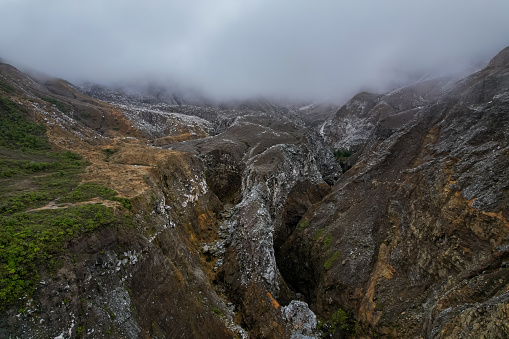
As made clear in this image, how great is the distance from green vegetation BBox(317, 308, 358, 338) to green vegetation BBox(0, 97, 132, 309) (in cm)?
1801

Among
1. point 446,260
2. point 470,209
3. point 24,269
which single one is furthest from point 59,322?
point 470,209

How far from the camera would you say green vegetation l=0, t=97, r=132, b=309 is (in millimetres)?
11039

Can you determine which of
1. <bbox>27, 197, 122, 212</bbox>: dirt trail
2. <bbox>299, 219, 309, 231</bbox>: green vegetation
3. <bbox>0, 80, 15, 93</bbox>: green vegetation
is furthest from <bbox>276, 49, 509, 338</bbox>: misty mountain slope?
<bbox>0, 80, 15, 93</bbox>: green vegetation

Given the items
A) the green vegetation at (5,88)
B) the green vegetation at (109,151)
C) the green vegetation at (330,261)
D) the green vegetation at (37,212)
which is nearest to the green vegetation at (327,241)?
the green vegetation at (330,261)

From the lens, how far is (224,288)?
895 inches

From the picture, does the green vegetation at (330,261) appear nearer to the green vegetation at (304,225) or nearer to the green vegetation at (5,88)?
the green vegetation at (304,225)

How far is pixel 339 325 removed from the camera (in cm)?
2069

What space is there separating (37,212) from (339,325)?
23.3m

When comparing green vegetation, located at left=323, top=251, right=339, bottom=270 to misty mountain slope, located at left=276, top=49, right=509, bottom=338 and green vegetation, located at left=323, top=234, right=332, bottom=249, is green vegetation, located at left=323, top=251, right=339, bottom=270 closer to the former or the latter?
misty mountain slope, located at left=276, top=49, right=509, bottom=338

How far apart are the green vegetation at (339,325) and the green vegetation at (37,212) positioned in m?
18.0

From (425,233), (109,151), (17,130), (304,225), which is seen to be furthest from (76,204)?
(425,233)

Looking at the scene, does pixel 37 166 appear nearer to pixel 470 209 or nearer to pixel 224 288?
pixel 224 288

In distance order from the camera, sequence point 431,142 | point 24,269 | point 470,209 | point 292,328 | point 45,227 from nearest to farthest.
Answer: point 24,269 → point 45,227 → point 470,209 → point 292,328 → point 431,142

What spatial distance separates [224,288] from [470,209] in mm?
20465
